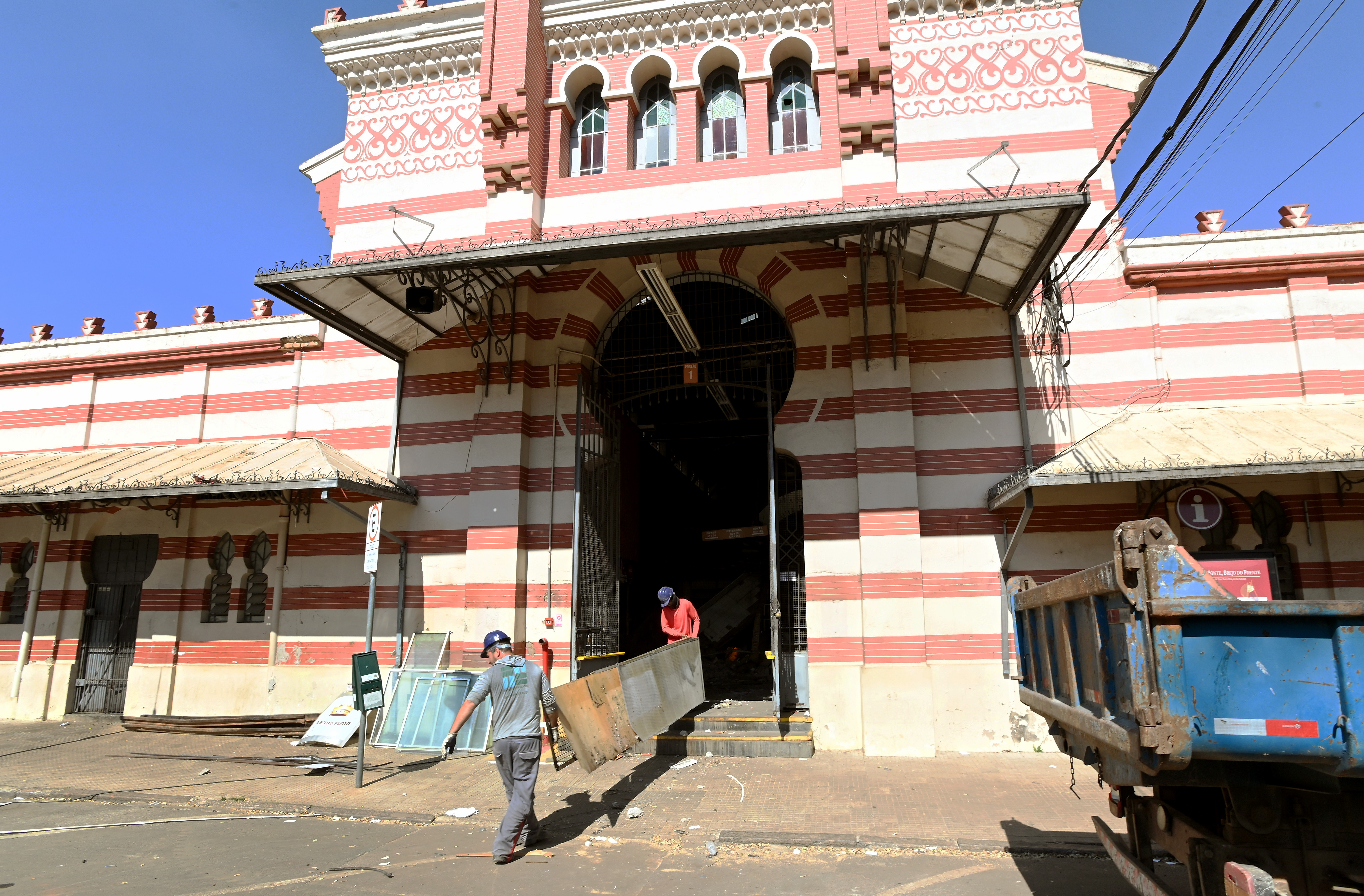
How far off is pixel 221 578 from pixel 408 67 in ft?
29.9

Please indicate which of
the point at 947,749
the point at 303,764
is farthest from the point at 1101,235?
the point at 303,764

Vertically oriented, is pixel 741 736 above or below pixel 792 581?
below

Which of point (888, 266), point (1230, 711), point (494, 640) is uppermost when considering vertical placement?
point (888, 266)

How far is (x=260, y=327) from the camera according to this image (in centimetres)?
1362

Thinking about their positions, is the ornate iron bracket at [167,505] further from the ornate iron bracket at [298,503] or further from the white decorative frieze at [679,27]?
the white decorative frieze at [679,27]

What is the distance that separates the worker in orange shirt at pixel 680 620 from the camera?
1003 centimetres

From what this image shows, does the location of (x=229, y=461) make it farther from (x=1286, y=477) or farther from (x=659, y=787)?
(x=1286, y=477)

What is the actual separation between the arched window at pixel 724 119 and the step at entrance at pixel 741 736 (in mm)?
8140

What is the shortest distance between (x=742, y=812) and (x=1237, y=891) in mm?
4566

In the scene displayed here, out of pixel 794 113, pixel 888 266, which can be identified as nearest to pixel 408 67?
pixel 794 113

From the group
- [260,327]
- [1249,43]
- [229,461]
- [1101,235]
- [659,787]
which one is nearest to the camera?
[1249,43]

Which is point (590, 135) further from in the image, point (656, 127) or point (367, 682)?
point (367, 682)

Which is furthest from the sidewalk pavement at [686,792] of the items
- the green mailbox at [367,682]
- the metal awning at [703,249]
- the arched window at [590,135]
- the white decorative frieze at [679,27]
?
the white decorative frieze at [679,27]

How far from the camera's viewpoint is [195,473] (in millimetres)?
11523
